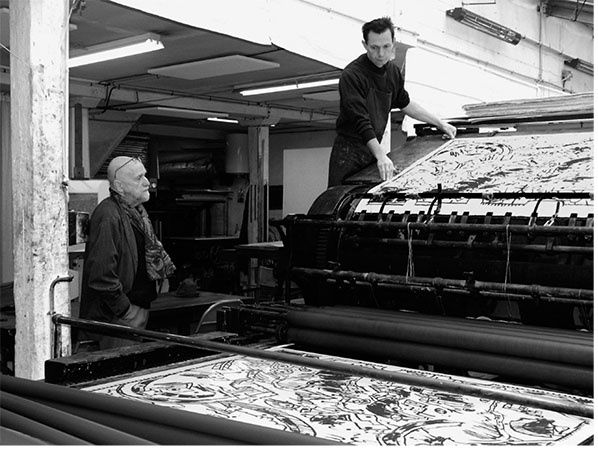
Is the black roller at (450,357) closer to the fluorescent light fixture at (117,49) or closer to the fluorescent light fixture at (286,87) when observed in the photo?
the fluorescent light fixture at (117,49)

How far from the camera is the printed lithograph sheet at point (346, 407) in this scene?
76.2 inches

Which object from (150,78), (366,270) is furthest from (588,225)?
(150,78)

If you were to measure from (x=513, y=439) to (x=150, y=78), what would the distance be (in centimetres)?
676

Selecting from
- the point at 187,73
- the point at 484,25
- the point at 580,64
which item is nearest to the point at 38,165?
the point at 187,73

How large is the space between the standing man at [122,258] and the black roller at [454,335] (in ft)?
3.45

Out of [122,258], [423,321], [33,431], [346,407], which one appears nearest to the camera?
[33,431]

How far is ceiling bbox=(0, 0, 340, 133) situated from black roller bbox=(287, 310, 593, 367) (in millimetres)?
2557

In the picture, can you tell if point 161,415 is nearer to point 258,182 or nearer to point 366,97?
point 366,97

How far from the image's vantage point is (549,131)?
3607 mm

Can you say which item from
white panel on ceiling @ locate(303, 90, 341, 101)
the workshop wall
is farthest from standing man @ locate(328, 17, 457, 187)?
the workshop wall

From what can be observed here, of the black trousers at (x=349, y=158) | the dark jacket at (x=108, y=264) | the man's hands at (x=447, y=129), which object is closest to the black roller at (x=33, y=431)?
the dark jacket at (x=108, y=264)

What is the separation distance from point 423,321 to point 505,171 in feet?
3.03

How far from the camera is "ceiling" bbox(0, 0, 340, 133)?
566cm

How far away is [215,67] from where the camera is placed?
22.4 feet
